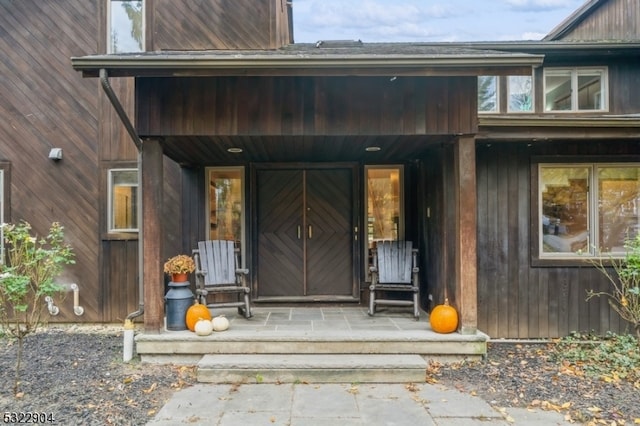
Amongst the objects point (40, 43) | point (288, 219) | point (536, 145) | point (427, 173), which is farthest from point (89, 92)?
point (536, 145)

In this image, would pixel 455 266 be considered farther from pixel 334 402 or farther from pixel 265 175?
pixel 265 175

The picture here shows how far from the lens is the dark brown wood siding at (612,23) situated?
20.5ft

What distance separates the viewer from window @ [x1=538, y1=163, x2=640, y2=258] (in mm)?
4820

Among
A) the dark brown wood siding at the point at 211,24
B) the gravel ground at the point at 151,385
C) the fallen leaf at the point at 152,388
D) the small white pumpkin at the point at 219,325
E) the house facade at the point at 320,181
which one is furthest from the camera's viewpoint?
the dark brown wood siding at the point at 211,24

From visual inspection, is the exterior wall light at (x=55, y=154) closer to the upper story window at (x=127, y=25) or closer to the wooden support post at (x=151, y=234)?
the upper story window at (x=127, y=25)

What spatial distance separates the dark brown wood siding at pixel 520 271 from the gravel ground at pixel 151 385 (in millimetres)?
488

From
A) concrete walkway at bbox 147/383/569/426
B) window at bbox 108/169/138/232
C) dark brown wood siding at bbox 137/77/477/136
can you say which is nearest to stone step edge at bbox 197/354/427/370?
concrete walkway at bbox 147/383/569/426

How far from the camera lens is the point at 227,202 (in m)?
5.54

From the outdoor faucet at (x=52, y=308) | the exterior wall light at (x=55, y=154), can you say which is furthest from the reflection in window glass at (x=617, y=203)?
the outdoor faucet at (x=52, y=308)

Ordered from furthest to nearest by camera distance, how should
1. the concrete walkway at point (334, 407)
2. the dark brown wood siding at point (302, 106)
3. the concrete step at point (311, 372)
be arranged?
the dark brown wood siding at point (302, 106) < the concrete step at point (311, 372) < the concrete walkway at point (334, 407)

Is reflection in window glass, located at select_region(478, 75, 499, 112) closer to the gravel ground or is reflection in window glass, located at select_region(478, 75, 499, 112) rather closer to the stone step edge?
the gravel ground

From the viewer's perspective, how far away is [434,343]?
3.81m

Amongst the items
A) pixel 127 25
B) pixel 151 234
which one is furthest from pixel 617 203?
pixel 127 25

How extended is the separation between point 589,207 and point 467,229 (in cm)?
203
